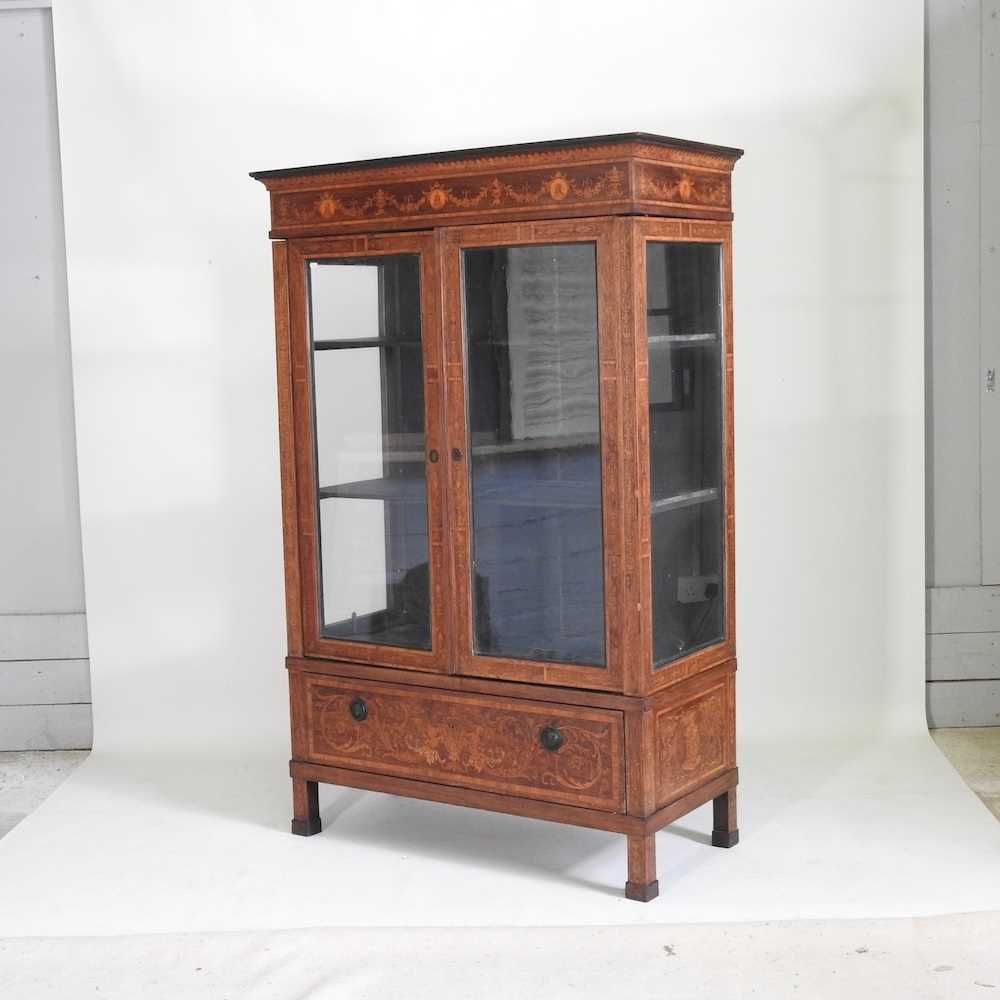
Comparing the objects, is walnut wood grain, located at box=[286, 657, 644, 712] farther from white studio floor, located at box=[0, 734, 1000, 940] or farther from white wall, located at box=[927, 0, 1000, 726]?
white wall, located at box=[927, 0, 1000, 726]

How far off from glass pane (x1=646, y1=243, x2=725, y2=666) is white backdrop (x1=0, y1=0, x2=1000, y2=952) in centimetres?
77

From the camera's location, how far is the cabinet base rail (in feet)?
11.1

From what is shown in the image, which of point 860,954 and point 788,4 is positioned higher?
point 788,4

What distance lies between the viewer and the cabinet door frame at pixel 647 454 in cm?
326

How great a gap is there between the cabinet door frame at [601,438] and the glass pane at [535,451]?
0.02 m

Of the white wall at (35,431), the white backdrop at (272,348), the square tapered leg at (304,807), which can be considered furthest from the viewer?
the white wall at (35,431)

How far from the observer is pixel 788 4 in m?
4.30

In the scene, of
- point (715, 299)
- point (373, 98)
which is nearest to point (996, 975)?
point (715, 299)

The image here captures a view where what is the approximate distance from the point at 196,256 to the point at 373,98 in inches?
27.8

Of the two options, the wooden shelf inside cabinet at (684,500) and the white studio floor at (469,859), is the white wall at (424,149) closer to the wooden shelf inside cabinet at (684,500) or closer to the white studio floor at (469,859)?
the white studio floor at (469,859)

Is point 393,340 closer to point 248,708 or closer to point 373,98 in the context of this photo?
point 373,98

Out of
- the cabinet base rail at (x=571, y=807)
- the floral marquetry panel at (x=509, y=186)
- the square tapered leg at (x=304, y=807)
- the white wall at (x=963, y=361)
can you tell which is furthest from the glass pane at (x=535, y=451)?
the white wall at (x=963, y=361)

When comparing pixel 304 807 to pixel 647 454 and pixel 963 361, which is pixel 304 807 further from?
pixel 963 361

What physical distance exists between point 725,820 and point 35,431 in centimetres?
242
